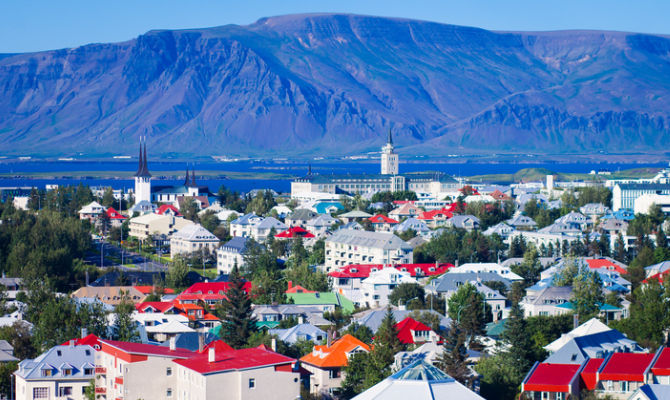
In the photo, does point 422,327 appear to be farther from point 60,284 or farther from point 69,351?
point 60,284

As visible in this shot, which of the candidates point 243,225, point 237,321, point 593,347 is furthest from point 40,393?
point 243,225

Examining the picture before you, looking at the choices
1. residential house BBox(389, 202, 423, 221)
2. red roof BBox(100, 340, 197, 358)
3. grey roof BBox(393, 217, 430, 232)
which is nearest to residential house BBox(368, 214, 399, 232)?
grey roof BBox(393, 217, 430, 232)

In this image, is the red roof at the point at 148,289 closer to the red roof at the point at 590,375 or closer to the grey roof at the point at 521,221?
the red roof at the point at 590,375

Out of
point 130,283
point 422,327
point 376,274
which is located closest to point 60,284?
point 130,283

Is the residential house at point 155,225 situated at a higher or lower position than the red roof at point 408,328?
higher

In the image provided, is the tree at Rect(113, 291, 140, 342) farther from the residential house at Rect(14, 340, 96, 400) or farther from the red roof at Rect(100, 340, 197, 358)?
the red roof at Rect(100, 340, 197, 358)

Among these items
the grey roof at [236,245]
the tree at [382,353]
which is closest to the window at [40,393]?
the tree at [382,353]
